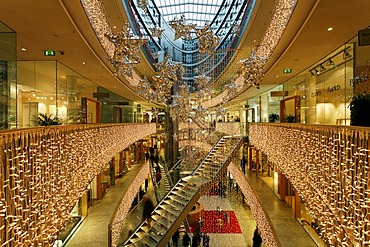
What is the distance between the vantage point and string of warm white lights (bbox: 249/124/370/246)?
2936mm

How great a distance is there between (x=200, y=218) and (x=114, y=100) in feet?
29.5

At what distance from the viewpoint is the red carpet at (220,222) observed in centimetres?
1355

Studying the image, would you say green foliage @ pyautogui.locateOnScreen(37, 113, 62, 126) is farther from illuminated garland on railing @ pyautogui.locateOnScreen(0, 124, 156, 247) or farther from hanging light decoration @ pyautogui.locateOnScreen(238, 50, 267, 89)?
hanging light decoration @ pyautogui.locateOnScreen(238, 50, 267, 89)

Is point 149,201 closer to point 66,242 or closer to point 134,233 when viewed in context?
point 134,233

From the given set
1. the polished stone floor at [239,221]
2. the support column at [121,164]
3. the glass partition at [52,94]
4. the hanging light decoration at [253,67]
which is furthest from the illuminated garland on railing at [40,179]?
the support column at [121,164]

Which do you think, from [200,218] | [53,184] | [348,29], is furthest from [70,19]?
[200,218]

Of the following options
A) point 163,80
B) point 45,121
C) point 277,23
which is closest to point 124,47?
point 163,80

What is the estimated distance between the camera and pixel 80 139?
18.1ft

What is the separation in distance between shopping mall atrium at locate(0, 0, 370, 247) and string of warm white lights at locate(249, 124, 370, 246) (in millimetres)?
Answer: 21

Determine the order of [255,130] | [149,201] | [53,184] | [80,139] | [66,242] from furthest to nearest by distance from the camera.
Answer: [255,130], [149,201], [66,242], [80,139], [53,184]

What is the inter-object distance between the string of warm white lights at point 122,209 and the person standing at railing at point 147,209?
0.71 metres

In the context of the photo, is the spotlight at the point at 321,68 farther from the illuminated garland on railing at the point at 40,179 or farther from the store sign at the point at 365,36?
the illuminated garland on railing at the point at 40,179

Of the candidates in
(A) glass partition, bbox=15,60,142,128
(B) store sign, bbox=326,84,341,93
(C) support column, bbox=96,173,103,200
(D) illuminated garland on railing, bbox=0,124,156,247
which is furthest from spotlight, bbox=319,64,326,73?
(C) support column, bbox=96,173,103,200

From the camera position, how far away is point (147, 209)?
9336 mm
